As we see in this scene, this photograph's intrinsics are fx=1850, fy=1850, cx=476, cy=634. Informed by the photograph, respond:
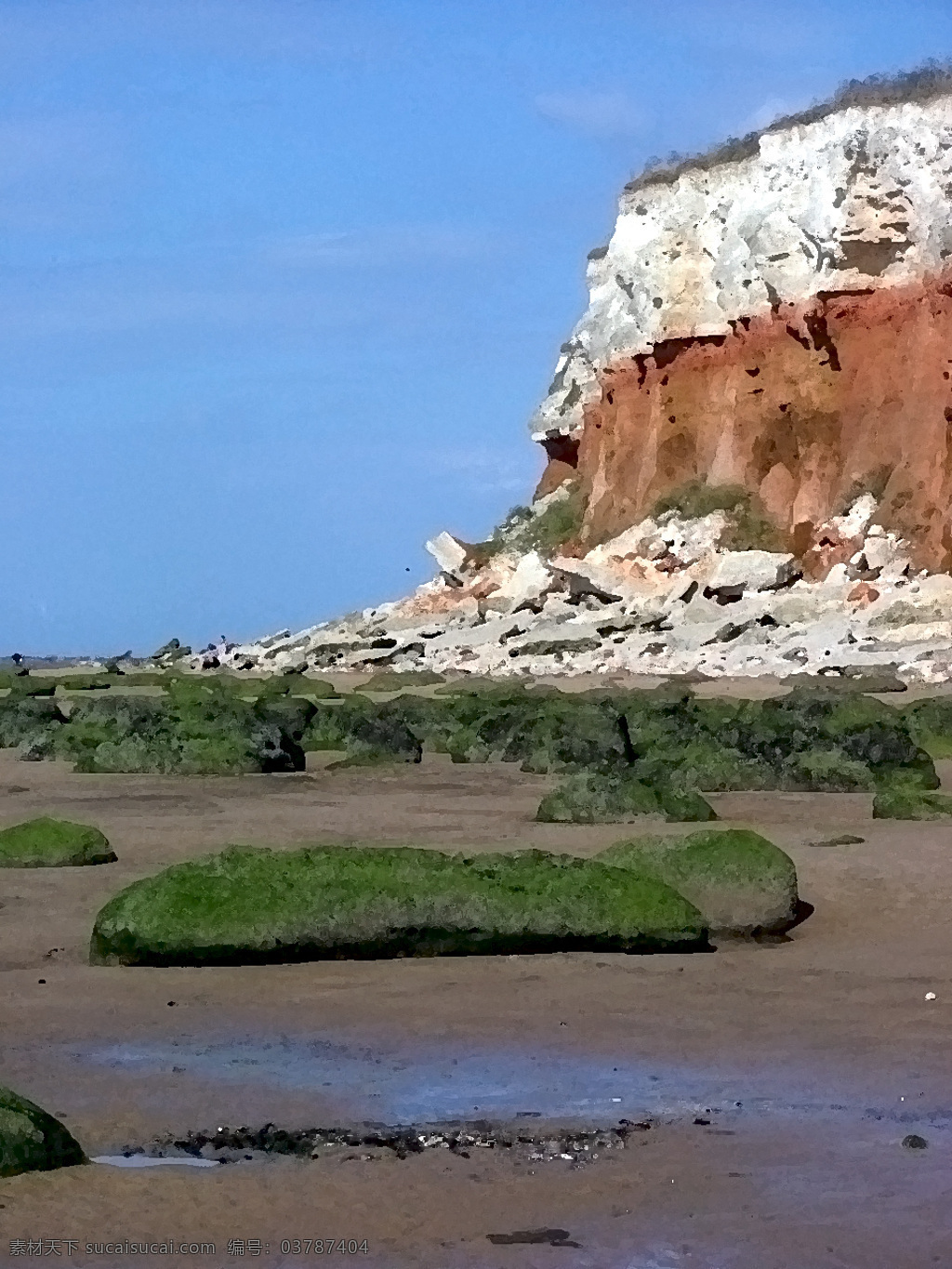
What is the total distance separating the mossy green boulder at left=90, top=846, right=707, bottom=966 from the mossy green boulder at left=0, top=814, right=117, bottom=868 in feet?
7.72

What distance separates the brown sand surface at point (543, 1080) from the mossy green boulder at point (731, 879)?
165mm

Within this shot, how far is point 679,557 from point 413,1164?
33.3m

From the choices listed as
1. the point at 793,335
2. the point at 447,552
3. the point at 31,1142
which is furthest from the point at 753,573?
the point at 31,1142

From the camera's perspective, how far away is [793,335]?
38.1 metres

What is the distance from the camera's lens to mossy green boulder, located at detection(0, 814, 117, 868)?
9383mm

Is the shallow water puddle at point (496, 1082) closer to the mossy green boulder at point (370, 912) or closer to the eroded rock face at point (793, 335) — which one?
the mossy green boulder at point (370, 912)

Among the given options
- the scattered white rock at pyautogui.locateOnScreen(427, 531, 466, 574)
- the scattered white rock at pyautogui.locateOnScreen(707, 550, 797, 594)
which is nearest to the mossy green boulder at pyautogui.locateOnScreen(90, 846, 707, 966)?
the scattered white rock at pyautogui.locateOnScreen(707, 550, 797, 594)

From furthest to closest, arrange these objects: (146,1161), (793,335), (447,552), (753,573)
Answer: (447,552) → (793,335) → (753,573) → (146,1161)

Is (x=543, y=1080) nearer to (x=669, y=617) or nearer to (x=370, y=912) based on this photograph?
(x=370, y=912)

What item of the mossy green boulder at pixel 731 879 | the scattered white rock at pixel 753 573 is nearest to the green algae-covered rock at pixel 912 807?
the mossy green boulder at pixel 731 879

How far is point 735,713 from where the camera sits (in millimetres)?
17281

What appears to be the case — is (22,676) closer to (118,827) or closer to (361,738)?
(361,738)

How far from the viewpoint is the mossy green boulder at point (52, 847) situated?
30.8 feet

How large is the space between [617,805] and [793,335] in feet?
93.3
